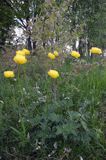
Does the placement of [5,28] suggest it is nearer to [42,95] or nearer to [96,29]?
[96,29]

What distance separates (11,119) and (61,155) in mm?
594

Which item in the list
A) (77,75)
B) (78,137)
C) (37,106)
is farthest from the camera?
(77,75)

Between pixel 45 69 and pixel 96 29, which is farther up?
pixel 45 69

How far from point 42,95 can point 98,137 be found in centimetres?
93

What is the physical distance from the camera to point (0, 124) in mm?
Result: 2982

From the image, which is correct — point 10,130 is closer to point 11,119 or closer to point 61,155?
point 11,119

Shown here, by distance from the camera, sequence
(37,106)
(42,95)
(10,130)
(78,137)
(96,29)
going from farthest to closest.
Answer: (96,29) < (42,95) < (37,106) < (10,130) < (78,137)

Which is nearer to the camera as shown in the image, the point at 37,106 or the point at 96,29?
the point at 37,106

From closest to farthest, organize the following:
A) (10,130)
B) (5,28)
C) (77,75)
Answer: (10,130)
(77,75)
(5,28)

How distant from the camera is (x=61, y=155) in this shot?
114 inches

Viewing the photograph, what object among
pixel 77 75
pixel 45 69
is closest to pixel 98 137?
pixel 77 75

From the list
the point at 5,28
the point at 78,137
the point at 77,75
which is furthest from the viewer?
the point at 5,28

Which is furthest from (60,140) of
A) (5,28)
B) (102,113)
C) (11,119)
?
(5,28)

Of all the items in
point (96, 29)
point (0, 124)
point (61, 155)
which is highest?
point (0, 124)
